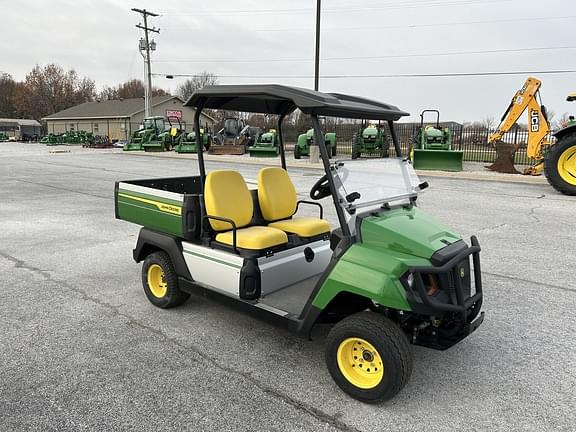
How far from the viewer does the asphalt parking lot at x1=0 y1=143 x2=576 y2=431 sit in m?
2.46

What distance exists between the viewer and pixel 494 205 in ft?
29.8

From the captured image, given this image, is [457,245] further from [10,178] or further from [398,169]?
[10,178]

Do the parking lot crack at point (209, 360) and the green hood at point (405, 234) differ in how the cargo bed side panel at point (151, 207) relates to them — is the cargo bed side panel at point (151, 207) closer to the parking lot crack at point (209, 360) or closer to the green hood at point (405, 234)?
the parking lot crack at point (209, 360)

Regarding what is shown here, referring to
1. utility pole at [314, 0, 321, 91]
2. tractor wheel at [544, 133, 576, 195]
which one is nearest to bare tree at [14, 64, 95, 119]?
utility pole at [314, 0, 321, 91]

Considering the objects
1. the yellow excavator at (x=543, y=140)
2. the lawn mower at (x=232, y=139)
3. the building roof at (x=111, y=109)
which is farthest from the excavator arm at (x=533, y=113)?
the building roof at (x=111, y=109)

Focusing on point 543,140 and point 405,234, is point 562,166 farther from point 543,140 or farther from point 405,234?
point 405,234

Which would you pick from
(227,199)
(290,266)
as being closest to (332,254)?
(290,266)

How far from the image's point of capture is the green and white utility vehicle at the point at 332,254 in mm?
2535

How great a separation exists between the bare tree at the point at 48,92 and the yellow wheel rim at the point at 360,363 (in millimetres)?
71368

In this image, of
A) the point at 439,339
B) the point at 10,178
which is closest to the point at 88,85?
the point at 10,178

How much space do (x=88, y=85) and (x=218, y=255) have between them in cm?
7400

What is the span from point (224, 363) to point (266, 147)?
19889 millimetres

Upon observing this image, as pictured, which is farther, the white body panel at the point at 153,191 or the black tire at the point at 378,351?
the white body panel at the point at 153,191

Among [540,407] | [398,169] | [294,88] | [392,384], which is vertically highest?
[294,88]
